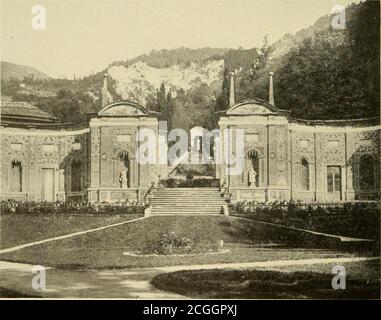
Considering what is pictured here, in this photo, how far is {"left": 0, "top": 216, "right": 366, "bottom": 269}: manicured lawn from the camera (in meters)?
14.9

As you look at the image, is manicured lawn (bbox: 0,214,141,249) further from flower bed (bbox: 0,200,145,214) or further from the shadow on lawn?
the shadow on lawn

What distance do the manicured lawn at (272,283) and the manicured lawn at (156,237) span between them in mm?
853

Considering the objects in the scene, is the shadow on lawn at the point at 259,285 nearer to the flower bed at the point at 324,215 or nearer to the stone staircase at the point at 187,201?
the flower bed at the point at 324,215

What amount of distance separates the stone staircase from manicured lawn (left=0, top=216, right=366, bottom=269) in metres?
1.01

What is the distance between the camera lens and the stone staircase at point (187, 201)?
18.7 meters

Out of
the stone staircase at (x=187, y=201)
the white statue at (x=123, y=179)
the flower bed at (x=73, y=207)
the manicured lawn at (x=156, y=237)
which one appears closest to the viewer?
the manicured lawn at (x=156, y=237)

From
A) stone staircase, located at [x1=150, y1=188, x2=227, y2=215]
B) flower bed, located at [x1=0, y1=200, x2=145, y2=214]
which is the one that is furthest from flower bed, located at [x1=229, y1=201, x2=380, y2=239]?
flower bed, located at [x1=0, y1=200, x2=145, y2=214]

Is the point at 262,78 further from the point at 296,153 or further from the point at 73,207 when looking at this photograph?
the point at 73,207

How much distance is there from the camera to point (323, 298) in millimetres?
13508

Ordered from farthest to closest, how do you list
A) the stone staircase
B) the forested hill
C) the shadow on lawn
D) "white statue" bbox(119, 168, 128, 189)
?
1. "white statue" bbox(119, 168, 128, 189)
2. the stone staircase
3. the forested hill
4. the shadow on lawn

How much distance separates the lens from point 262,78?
98.5 feet

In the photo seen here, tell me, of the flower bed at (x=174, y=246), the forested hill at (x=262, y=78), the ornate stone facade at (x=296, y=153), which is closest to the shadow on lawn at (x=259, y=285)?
the flower bed at (x=174, y=246)

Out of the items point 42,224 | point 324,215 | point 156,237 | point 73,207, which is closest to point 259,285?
point 156,237
